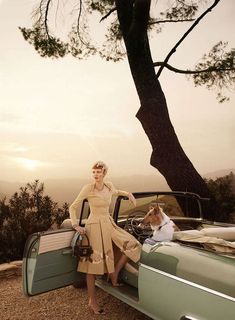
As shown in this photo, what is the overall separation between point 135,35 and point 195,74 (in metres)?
1.47

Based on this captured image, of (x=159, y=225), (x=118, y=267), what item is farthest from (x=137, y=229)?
(x=159, y=225)

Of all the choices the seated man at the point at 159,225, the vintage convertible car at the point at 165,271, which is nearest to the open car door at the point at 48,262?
the vintage convertible car at the point at 165,271

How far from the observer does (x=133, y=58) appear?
26.2 ft

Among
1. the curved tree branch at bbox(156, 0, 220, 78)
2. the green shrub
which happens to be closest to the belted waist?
the green shrub

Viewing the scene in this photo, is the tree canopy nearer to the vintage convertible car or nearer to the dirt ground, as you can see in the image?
the vintage convertible car

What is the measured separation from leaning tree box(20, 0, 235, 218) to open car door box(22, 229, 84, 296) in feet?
14.2

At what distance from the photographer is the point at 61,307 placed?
14.6 ft

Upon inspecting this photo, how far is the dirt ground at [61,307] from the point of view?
13.6 ft

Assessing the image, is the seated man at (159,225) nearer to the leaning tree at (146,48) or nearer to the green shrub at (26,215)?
the green shrub at (26,215)

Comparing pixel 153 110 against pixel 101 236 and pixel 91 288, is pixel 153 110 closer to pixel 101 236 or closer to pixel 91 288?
pixel 101 236

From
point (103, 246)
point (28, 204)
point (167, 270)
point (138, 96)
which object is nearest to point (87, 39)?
point (138, 96)

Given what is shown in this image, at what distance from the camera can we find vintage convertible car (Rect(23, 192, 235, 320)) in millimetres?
2648

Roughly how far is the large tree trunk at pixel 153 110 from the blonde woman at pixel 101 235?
3935mm

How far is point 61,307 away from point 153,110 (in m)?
4.51
